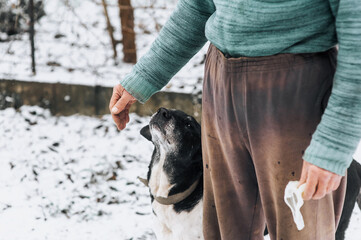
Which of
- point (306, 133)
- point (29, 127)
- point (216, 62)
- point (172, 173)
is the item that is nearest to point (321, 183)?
point (306, 133)

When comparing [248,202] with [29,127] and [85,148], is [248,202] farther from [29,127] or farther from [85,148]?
[29,127]

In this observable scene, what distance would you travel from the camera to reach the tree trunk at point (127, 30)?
17.0 ft

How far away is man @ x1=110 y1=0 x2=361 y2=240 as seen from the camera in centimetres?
120

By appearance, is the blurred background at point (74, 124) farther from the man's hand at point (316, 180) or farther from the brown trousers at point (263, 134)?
the man's hand at point (316, 180)

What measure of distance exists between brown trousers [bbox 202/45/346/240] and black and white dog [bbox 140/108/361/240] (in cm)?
59

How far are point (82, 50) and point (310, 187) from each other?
501 cm

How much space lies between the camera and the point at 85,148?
448 cm

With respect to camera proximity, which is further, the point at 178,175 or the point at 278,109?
the point at 178,175

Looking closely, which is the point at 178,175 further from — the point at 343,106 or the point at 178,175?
the point at 343,106

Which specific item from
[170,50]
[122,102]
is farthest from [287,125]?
[122,102]

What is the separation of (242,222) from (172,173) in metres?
0.70

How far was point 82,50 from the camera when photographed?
5859 mm

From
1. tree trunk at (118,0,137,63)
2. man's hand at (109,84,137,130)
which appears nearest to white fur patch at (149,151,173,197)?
man's hand at (109,84,137,130)

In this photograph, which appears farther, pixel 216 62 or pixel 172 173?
pixel 172 173
